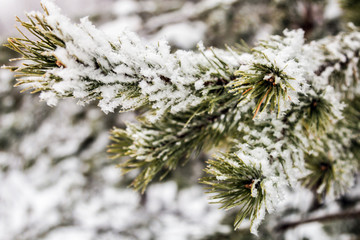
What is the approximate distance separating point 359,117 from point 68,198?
124 inches

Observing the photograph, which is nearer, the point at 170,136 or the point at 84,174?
the point at 170,136

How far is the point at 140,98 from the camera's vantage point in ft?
2.22

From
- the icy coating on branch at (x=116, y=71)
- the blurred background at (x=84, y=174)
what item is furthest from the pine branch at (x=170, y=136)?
the blurred background at (x=84, y=174)

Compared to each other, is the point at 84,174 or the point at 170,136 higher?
the point at 170,136

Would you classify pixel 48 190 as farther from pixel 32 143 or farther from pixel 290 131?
pixel 290 131

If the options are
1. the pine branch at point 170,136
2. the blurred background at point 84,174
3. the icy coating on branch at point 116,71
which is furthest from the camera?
the blurred background at point 84,174

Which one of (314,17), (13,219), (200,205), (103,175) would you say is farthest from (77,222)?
(314,17)

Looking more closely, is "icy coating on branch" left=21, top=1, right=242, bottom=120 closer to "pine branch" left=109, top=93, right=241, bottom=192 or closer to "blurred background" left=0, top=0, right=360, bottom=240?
"pine branch" left=109, top=93, right=241, bottom=192

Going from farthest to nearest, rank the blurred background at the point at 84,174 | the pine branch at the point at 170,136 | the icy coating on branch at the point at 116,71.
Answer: the blurred background at the point at 84,174
the pine branch at the point at 170,136
the icy coating on branch at the point at 116,71

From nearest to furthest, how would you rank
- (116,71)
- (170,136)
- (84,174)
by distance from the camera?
(116,71), (170,136), (84,174)

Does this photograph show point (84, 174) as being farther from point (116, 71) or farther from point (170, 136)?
point (116, 71)

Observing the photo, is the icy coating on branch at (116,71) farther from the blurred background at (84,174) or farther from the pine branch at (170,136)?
the blurred background at (84,174)

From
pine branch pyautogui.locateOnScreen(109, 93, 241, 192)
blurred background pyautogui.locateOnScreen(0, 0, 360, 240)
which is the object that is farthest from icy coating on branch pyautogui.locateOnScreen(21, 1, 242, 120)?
blurred background pyautogui.locateOnScreen(0, 0, 360, 240)

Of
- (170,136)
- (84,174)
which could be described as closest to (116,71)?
(170,136)
